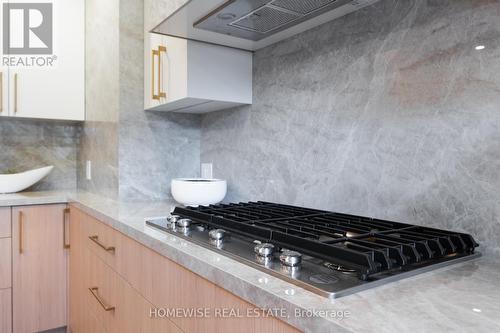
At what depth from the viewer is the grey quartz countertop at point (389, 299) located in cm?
52

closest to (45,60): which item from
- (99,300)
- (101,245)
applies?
(101,245)

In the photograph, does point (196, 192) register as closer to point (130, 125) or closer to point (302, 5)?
point (130, 125)

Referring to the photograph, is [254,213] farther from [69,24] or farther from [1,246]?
[69,24]

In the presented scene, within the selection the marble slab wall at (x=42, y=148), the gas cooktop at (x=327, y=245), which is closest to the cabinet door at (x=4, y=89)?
the marble slab wall at (x=42, y=148)

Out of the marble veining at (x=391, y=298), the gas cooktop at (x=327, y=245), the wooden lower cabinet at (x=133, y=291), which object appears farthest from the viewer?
the wooden lower cabinet at (x=133, y=291)

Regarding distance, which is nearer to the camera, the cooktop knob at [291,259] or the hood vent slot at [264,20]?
the cooktop knob at [291,259]

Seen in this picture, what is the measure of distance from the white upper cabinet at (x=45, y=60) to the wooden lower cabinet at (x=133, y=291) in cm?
77

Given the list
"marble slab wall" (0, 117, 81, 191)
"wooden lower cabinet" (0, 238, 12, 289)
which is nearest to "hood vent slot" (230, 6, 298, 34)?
"wooden lower cabinet" (0, 238, 12, 289)

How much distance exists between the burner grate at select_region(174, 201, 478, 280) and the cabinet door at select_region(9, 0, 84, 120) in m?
1.58

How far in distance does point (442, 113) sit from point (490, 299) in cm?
54

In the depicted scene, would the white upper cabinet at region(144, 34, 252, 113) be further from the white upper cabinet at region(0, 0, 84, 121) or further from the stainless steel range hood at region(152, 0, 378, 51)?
the white upper cabinet at region(0, 0, 84, 121)

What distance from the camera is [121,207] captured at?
5.53ft

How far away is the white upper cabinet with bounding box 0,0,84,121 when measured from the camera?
226cm

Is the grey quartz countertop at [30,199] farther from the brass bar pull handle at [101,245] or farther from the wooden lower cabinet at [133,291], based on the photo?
the brass bar pull handle at [101,245]
